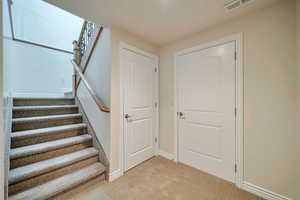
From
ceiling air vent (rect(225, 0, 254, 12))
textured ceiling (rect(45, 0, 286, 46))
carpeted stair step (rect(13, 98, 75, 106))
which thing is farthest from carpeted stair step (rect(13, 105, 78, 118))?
ceiling air vent (rect(225, 0, 254, 12))

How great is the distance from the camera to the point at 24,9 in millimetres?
3025

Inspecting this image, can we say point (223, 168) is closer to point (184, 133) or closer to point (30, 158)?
point (184, 133)

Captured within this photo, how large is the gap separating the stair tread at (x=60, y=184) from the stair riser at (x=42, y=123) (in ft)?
3.12

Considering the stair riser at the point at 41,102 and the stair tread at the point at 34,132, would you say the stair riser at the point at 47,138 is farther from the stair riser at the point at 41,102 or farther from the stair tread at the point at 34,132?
the stair riser at the point at 41,102

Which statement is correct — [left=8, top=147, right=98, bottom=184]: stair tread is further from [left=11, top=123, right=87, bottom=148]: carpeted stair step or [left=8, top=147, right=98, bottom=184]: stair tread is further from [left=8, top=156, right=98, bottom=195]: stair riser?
[left=11, top=123, right=87, bottom=148]: carpeted stair step

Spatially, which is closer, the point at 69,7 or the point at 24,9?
the point at 69,7

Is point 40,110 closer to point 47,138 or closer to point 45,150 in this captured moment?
point 47,138

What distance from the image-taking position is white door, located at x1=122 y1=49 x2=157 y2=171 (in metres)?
2.06

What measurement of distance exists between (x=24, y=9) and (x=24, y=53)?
3.55 ft

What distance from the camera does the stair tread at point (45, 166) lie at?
1361 millimetres

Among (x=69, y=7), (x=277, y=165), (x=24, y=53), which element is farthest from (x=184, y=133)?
(x=24, y=53)

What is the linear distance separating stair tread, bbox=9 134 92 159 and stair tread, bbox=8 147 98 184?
0.14 m

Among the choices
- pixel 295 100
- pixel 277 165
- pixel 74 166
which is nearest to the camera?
pixel 295 100

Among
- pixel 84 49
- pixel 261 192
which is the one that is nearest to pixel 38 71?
pixel 84 49
